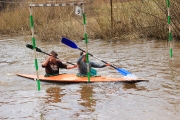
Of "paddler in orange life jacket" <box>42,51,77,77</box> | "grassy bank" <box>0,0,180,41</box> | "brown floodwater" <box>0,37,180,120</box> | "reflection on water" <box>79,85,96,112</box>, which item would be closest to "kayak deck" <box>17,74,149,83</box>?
"brown floodwater" <box>0,37,180,120</box>

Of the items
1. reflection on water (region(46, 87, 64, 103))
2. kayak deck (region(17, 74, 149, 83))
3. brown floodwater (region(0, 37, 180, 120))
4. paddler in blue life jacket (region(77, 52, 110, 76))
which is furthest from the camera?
paddler in blue life jacket (region(77, 52, 110, 76))

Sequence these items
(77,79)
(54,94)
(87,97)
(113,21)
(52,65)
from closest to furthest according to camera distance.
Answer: (87,97), (54,94), (77,79), (52,65), (113,21)

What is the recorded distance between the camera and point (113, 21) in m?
15.8

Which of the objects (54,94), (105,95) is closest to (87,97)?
(105,95)

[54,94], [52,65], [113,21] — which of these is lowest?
[54,94]

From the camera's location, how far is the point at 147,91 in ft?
25.5

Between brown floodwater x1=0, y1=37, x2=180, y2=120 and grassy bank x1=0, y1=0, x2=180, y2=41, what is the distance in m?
2.29

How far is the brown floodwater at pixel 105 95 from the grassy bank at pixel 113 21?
229 cm

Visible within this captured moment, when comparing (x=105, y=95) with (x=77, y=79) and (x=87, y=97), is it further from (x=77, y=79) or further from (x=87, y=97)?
(x=77, y=79)

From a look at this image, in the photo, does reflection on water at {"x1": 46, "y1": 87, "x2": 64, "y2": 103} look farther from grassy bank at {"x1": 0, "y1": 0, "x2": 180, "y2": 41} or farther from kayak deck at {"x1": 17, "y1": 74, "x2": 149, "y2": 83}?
grassy bank at {"x1": 0, "y1": 0, "x2": 180, "y2": 41}

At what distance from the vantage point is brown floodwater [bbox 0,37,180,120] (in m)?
6.52

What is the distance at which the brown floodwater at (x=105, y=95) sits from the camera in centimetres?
652

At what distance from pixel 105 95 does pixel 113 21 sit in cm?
851

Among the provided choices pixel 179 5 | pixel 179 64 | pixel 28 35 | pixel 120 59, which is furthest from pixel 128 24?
pixel 28 35
